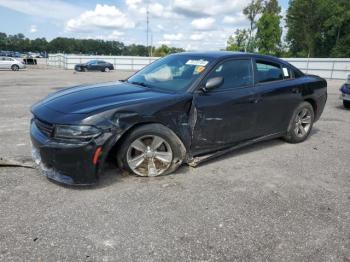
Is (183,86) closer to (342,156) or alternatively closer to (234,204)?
(234,204)

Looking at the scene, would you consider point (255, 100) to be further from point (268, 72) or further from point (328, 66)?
point (328, 66)

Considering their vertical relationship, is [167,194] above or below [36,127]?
below

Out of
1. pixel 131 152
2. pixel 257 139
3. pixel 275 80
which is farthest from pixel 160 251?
pixel 275 80

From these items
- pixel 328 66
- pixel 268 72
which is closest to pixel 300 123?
pixel 268 72

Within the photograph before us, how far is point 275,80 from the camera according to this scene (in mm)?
5008

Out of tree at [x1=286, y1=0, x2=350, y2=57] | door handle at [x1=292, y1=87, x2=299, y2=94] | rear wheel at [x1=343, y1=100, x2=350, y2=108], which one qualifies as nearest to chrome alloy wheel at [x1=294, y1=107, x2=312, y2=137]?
door handle at [x1=292, y1=87, x2=299, y2=94]

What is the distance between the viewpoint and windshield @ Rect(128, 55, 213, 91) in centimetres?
412

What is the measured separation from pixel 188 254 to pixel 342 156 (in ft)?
11.9

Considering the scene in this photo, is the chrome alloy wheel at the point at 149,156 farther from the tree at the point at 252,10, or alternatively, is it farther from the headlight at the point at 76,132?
the tree at the point at 252,10

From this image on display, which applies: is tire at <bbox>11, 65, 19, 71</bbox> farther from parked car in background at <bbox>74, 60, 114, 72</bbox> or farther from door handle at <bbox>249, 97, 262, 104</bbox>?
door handle at <bbox>249, 97, 262, 104</bbox>

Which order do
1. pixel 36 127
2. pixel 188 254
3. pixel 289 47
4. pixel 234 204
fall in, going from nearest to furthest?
pixel 188 254
pixel 234 204
pixel 36 127
pixel 289 47

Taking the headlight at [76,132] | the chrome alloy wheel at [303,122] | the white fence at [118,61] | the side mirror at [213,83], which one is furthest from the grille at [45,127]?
the white fence at [118,61]

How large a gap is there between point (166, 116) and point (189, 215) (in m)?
1.24

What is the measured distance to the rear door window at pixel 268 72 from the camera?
4.76 m
